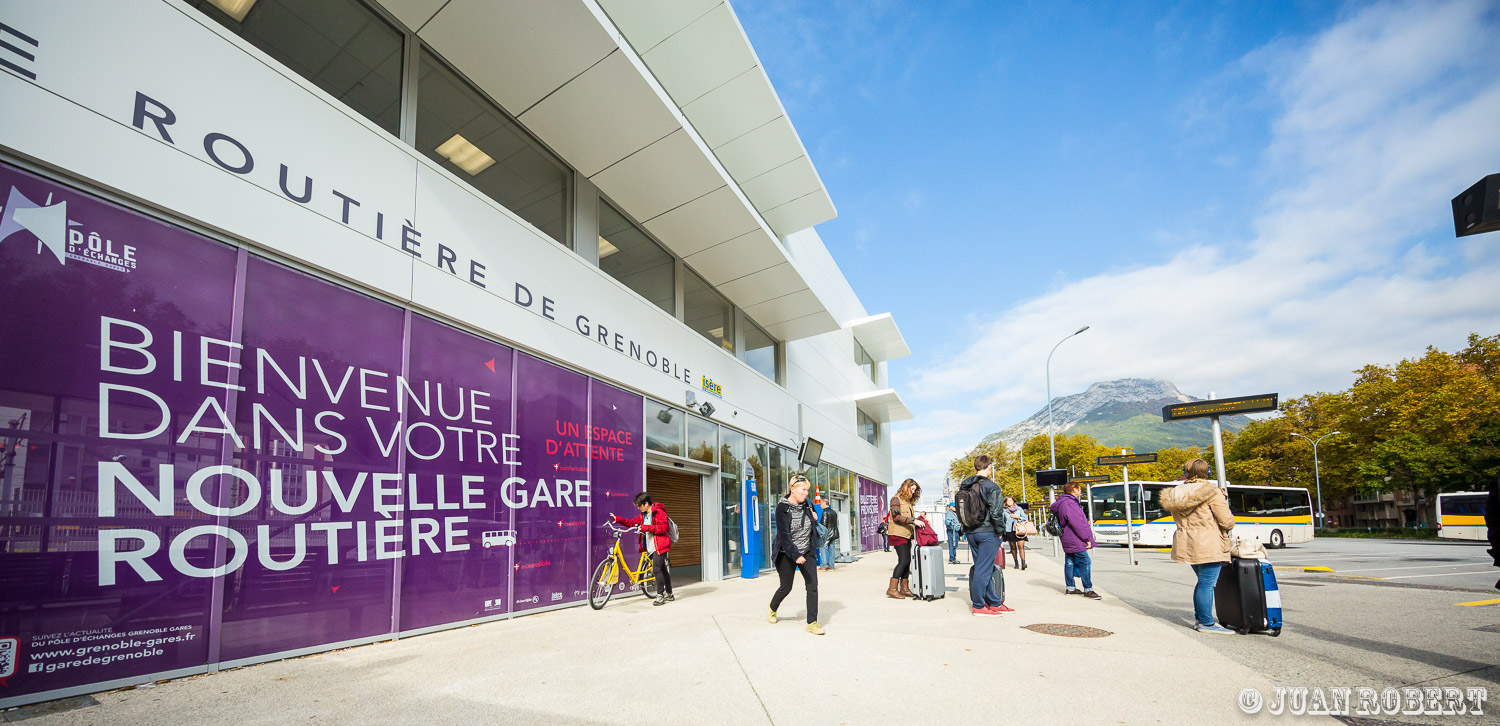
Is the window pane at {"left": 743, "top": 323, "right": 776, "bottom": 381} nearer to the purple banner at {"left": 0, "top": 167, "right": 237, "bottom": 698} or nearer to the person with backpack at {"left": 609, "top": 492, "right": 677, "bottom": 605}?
the person with backpack at {"left": 609, "top": 492, "right": 677, "bottom": 605}

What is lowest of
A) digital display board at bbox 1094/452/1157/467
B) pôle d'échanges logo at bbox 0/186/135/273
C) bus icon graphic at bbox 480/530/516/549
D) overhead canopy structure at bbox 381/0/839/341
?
bus icon graphic at bbox 480/530/516/549

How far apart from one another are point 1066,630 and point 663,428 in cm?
736

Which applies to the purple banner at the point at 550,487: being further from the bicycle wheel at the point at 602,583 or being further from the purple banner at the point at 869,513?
the purple banner at the point at 869,513

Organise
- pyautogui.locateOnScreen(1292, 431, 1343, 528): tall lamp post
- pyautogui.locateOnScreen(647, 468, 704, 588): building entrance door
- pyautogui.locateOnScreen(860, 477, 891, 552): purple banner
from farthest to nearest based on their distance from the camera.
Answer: pyautogui.locateOnScreen(1292, 431, 1343, 528): tall lamp post
pyautogui.locateOnScreen(860, 477, 891, 552): purple banner
pyautogui.locateOnScreen(647, 468, 704, 588): building entrance door

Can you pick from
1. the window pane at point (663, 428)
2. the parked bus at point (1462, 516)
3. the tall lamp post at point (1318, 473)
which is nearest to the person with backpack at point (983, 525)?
the window pane at point (663, 428)

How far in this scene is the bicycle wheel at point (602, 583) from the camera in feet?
28.9

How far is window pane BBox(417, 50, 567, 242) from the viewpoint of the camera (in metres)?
7.81

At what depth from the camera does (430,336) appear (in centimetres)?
710

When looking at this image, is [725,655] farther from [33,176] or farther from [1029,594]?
[1029,594]

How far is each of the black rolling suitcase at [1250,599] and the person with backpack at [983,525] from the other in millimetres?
2164

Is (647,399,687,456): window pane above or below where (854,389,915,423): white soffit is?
below

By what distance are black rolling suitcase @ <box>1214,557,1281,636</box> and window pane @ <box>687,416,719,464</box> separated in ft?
28.7

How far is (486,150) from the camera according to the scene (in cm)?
877

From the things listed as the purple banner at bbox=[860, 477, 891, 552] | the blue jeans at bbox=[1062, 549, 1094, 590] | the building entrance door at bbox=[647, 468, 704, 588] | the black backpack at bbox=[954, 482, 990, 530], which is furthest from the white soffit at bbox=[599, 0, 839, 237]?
the purple banner at bbox=[860, 477, 891, 552]
